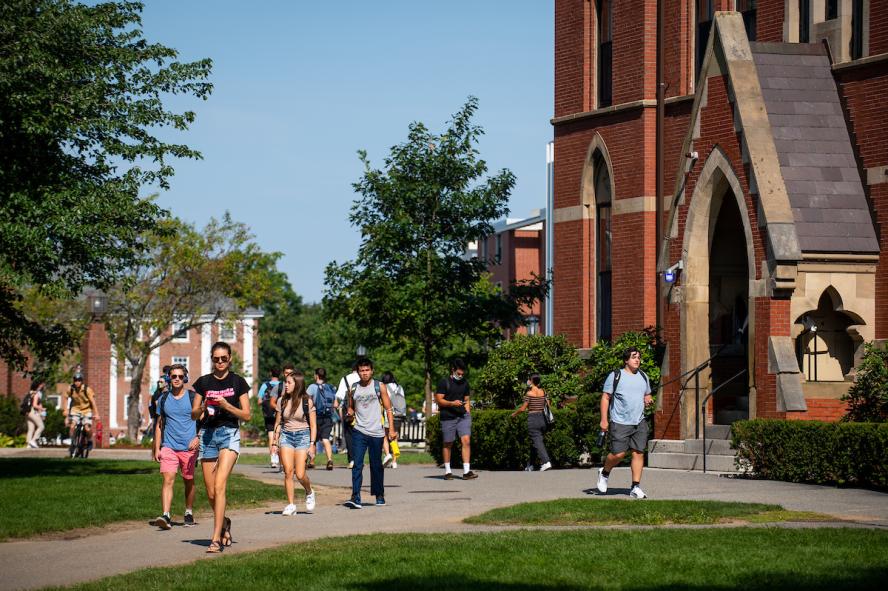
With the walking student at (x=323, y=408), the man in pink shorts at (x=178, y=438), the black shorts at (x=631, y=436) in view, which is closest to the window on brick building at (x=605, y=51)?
the walking student at (x=323, y=408)

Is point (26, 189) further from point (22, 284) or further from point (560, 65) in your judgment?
point (560, 65)

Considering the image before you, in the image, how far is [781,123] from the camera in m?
22.8

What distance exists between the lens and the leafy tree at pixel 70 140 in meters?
21.2

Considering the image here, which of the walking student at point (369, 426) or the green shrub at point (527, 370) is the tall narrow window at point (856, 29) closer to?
the green shrub at point (527, 370)

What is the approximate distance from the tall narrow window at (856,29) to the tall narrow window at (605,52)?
6144 millimetres

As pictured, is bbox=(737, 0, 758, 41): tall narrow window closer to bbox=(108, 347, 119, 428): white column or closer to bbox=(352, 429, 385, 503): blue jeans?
bbox=(352, 429, 385, 503): blue jeans

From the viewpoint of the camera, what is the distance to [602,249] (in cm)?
2908

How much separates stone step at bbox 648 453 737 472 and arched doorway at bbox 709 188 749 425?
6.47 feet

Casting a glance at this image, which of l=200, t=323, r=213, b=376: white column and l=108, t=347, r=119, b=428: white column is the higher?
l=200, t=323, r=213, b=376: white column

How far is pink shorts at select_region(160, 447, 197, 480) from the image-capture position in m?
16.1

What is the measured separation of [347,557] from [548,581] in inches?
82.9

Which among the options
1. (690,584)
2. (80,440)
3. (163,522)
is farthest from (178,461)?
(80,440)

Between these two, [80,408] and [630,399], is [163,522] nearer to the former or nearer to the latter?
[630,399]

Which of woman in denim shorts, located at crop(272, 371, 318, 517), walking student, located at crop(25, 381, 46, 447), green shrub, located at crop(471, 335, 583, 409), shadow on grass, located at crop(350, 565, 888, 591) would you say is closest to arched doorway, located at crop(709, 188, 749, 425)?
green shrub, located at crop(471, 335, 583, 409)
